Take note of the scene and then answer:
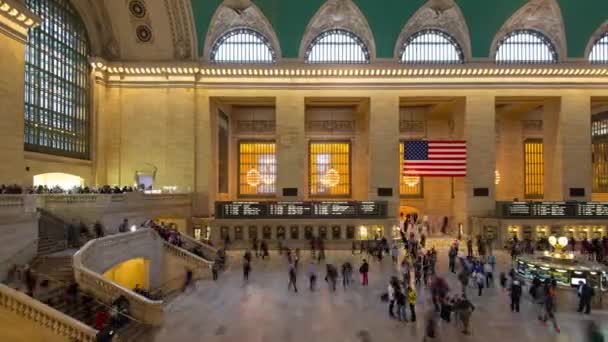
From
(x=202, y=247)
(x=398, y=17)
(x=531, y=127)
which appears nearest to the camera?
(x=202, y=247)

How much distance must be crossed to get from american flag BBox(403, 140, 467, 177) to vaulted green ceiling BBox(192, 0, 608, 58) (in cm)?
630

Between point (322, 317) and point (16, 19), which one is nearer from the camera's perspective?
point (322, 317)

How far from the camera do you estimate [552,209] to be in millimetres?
22781

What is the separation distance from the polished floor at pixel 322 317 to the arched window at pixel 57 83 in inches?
432

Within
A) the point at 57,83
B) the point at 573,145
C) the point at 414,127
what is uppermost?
the point at 57,83

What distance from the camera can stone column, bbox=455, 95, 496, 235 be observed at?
25.3m

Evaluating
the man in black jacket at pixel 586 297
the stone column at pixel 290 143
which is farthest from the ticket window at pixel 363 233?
the man in black jacket at pixel 586 297

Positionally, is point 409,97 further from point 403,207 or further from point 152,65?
point 152,65

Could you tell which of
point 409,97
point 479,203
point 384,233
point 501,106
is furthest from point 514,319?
point 501,106

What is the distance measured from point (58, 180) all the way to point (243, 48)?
40.5 ft

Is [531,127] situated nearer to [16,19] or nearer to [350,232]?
[350,232]

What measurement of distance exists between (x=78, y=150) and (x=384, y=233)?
1645 centimetres

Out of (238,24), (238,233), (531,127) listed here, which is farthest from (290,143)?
(531,127)

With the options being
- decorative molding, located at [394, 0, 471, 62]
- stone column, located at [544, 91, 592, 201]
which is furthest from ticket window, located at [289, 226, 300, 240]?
stone column, located at [544, 91, 592, 201]
